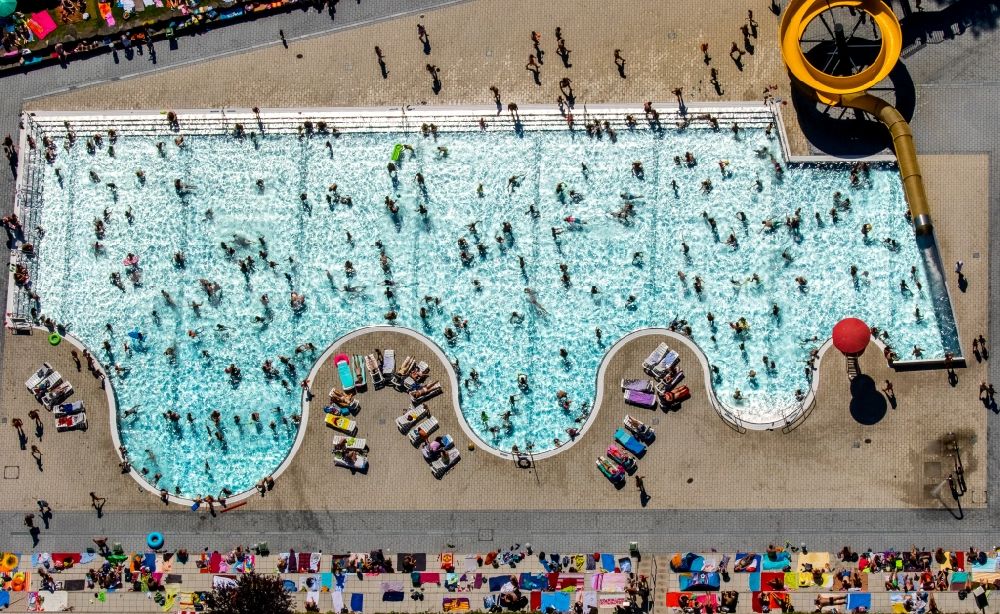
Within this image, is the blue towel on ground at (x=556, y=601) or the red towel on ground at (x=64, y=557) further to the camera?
the red towel on ground at (x=64, y=557)

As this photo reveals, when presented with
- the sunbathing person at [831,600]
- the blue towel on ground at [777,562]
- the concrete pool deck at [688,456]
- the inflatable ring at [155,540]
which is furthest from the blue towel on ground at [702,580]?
the inflatable ring at [155,540]

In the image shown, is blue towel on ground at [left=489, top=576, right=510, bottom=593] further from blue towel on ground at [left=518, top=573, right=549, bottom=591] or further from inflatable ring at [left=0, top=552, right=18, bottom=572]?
inflatable ring at [left=0, top=552, right=18, bottom=572]

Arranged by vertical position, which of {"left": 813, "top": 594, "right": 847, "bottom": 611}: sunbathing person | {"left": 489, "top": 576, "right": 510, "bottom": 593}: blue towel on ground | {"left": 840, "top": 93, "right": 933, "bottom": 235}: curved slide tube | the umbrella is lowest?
{"left": 813, "top": 594, "right": 847, "bottom": 611}: sunbathing person

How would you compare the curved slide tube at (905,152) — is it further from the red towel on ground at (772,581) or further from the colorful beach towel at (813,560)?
the red towel on ground at (772,581)

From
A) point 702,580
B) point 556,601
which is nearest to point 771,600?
point 702,580

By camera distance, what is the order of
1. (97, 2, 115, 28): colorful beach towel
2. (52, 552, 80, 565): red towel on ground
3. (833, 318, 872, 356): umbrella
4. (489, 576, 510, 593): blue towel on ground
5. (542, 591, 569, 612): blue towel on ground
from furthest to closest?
(97, 2, 115, 28): colorful beach towel → (52, 552, 80, 565): red towel on ground → (489, 576, 510, 593): blue towel on ground → (542, 591, 569, 612): blue towel on ground → (833, 318, 872, 356): umbrella

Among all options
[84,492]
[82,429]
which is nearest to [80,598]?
[84,492]

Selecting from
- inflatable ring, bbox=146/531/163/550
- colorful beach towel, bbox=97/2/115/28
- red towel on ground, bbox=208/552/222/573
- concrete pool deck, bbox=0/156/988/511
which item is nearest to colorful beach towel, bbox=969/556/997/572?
concrete pool deck, bbox=0/156/988/511

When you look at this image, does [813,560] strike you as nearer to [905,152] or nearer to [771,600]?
[771,600]
